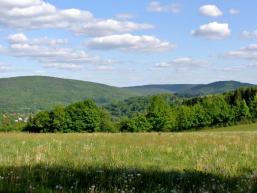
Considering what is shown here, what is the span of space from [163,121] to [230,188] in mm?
114841

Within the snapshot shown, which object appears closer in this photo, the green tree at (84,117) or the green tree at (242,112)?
the green tree at (84,117)

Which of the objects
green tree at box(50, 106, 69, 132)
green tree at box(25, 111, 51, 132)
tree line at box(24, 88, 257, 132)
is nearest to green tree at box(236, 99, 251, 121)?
tree line at box(24, 88, 257, 132)

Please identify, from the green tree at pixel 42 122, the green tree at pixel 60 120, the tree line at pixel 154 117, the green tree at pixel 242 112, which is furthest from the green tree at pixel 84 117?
the green tree at pixel 242 112

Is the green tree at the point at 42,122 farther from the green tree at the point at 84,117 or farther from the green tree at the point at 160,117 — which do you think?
the green tree at the point at 160,117

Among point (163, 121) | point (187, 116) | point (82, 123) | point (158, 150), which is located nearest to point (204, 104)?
point (187, 116)

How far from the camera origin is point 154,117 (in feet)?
405

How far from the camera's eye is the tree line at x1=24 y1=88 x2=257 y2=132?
120688 mm

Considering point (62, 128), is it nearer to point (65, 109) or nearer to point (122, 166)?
point (65, 109)

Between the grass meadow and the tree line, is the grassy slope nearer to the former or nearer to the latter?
the grass meadow

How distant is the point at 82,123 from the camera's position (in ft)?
392

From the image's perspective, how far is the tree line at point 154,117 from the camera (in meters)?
121

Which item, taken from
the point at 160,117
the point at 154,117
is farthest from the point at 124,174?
the point at 154,117

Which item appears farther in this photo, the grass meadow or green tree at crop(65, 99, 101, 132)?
green tree at crop(65, 99, 101, 132)

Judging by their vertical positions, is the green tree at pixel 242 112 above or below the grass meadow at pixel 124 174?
below
